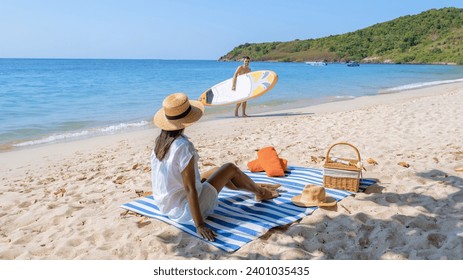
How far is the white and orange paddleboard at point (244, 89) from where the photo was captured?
34.3 feet

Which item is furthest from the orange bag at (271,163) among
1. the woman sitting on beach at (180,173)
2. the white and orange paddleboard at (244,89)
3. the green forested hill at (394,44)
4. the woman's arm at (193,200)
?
the green forested hill at (394,44)

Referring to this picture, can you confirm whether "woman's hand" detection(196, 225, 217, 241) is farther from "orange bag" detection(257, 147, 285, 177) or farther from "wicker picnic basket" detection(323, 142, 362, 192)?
"orange bag" detection(257, 147, 285, 177)

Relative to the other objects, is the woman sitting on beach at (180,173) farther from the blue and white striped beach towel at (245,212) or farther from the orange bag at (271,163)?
the orange bag at (271,163)

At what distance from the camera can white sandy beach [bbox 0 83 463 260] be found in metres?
2.99

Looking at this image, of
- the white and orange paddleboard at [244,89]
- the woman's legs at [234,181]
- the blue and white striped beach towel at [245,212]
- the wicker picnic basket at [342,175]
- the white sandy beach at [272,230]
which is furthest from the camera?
the white and orange paddleboard at [244,89]

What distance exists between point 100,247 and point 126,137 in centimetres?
573

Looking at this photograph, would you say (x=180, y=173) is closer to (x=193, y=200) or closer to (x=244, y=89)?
(x=193, y=200)

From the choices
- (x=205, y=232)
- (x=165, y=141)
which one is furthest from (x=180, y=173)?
(x=205, y=232)

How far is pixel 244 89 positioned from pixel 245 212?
7.39 meters

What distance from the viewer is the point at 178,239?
317cm

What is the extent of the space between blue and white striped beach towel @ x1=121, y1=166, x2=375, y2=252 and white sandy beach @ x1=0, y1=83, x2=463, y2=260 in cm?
8

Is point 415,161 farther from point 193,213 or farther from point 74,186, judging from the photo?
point 74,186

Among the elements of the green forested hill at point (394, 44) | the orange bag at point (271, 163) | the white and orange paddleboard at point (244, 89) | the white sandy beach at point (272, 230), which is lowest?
the white sandy beach at point (272, 230)

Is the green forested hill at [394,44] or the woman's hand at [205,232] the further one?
the green forested hill at [394,44]
